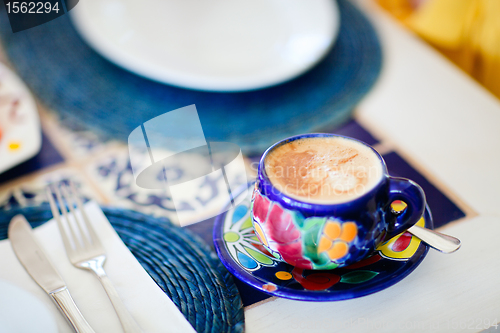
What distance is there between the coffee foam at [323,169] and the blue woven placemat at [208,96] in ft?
0.58

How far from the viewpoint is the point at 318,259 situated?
36 cm

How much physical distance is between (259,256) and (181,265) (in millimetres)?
88

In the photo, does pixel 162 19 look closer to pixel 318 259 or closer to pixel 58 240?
pixel 58 240

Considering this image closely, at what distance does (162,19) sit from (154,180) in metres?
0.40

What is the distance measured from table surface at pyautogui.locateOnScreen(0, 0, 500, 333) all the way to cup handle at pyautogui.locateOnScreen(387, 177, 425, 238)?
2.4 inches

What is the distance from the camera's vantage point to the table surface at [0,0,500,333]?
371 millimetres

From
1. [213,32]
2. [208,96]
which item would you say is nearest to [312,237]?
[208,96]

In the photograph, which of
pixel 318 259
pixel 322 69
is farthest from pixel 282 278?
pixel 322 69

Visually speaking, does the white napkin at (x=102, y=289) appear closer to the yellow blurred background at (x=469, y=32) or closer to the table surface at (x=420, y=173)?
the table surface at (x=420, y=173)

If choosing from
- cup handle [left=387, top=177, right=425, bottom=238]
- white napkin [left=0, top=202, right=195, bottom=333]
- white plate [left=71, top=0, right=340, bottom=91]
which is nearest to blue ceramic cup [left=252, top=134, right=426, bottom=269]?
cup handle [left=387, top=177, right=425, bottom=238]

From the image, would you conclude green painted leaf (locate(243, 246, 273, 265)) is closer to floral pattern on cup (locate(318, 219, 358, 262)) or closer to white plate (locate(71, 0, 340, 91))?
floral pattern on cup (locate(318, 219, 358, 262))

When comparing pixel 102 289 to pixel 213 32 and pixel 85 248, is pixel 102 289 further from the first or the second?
pixel 213 32

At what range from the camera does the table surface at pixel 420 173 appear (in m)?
0.37

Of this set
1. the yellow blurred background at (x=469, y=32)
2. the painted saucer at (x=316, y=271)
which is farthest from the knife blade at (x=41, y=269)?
the yellow blurred background at (x=469, y=32)
